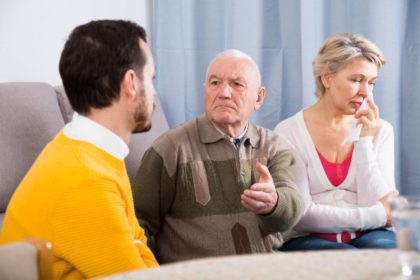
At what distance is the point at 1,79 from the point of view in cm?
267

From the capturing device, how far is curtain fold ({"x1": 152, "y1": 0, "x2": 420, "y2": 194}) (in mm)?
2982

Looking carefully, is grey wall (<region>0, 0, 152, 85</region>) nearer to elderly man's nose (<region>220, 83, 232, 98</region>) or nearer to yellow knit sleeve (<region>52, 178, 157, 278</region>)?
elderly man's nose (<region>220, 83, 232, 98</region>)

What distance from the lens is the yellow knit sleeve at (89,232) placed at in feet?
5.36

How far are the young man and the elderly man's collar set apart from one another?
456 millimetres

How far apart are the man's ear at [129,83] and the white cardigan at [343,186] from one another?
2.82 feet

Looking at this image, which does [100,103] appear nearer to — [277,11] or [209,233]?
[209,233]

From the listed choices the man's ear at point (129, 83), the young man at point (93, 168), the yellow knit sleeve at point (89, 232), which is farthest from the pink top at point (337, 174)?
the yellow knit sleeve at point (89, 232)

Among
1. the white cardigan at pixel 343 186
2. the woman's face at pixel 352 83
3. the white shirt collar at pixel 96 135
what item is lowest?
the white cardigan at pixel 343 186

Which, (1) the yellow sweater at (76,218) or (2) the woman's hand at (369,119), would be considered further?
(2) the woman's hand at (369,119)

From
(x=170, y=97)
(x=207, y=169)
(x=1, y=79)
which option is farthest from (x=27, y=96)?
(x=170, y=97)

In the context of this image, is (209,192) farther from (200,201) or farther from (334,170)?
(334,170)

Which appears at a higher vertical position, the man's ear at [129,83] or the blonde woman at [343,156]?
the man's ear at [129,83]

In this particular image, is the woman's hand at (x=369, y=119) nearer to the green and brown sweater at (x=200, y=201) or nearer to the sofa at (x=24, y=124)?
the green and brown sweater at (x=200, y=201)

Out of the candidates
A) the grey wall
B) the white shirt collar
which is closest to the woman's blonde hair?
the grey wall
